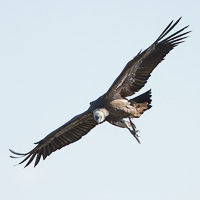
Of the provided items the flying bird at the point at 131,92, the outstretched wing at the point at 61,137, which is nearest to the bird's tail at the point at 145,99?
the flying bird at the point at 131,92

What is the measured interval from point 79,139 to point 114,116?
5.52 ft

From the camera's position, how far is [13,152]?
14.5 m

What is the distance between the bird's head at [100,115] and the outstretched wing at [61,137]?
1.08m

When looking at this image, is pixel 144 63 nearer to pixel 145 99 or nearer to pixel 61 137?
pixel 145 99

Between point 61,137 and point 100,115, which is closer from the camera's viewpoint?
point 100,115

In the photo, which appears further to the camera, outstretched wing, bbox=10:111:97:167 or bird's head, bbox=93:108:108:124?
outstretched wing, bbox=10:111:97:167

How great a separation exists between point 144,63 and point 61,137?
307cm

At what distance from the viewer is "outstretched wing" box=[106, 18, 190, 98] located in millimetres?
13297

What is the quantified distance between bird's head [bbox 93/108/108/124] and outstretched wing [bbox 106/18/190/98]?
37cm

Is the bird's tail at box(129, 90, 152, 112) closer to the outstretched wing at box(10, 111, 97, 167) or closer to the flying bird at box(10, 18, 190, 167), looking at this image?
the flying bird at box(10, 18, 190, 167)

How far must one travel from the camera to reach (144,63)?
13.4 m

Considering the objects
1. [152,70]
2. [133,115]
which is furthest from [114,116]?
[152,70]

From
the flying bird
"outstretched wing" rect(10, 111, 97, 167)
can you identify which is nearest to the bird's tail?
the flying bird

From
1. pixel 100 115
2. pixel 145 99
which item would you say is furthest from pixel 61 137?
pixel 145 99
